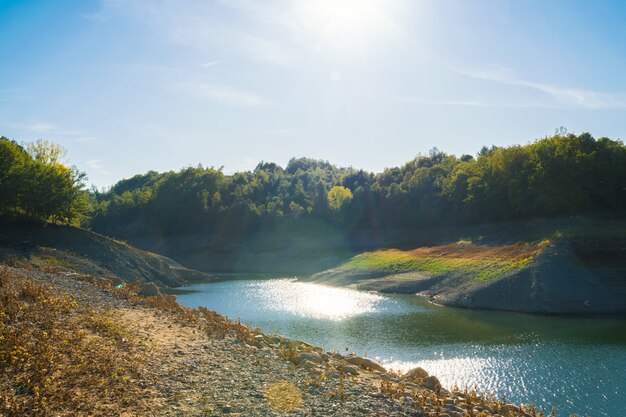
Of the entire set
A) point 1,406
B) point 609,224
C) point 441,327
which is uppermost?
point 609,224

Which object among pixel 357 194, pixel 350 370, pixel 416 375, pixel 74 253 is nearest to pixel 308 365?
pixel 350 370

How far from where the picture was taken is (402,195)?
87875 millimetres

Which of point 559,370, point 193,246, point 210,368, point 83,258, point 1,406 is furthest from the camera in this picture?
point 193,246

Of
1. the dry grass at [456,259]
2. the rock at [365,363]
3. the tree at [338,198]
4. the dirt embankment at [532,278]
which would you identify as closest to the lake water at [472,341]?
the dirt embankment at [532,278]

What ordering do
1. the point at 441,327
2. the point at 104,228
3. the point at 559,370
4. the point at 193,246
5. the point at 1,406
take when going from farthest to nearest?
the point at 104,228 < the point at 193,246 < the point at 441,327 < the point at 559,370 < the point at 1,406

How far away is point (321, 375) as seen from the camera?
1542 centimetres

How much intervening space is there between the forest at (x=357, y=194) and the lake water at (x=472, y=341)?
23.8m

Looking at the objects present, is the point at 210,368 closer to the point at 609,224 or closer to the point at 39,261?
the point at 39,261

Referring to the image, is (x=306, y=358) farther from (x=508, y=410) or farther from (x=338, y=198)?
(x=338, y=198)

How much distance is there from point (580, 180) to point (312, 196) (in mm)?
61283

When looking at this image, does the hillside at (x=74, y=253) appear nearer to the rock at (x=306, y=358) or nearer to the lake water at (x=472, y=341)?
the lake water at (x=472, y=341)

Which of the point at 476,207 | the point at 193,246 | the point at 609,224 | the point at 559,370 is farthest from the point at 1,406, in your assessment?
the point at 193,246

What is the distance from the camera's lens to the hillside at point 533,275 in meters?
41.0

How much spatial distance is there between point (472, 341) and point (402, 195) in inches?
2290
